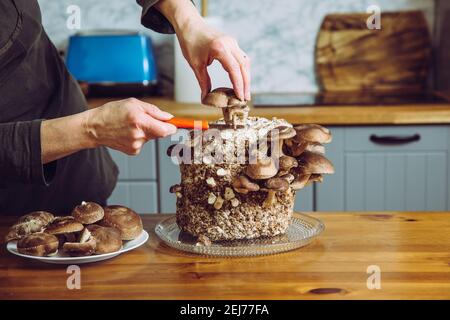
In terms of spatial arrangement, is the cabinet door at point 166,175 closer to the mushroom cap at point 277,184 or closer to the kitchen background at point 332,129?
the kitchen background at point 332,129

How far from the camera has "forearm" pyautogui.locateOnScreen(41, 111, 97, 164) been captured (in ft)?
3.87

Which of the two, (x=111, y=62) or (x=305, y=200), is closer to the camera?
(x=305, y=200)

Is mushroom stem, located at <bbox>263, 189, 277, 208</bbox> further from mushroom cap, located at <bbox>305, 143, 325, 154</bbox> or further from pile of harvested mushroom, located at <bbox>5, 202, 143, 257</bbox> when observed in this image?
pile of harvested mushroom, located at <bbox>5, 202, 143, 257</bbox>

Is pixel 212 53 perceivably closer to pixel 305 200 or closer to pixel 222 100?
pixel 222 100

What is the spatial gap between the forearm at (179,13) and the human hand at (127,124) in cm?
31

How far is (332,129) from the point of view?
232cm

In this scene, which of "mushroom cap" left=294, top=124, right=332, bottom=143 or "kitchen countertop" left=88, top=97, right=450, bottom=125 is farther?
"kitchen countertop" left=88, top=97, right=450, bottom=125

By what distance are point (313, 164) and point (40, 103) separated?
764 millimetres

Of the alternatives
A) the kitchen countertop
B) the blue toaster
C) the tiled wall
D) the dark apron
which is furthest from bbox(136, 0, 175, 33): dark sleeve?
the tiled wall

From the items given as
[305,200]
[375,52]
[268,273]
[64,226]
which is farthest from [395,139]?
[64,226]

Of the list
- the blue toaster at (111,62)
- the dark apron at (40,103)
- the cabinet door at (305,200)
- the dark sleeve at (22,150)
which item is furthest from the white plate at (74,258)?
the blue toaster at (111,62)

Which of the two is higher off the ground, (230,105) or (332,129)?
(230,105)

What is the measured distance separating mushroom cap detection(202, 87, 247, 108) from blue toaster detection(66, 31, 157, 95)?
152 centimetres
